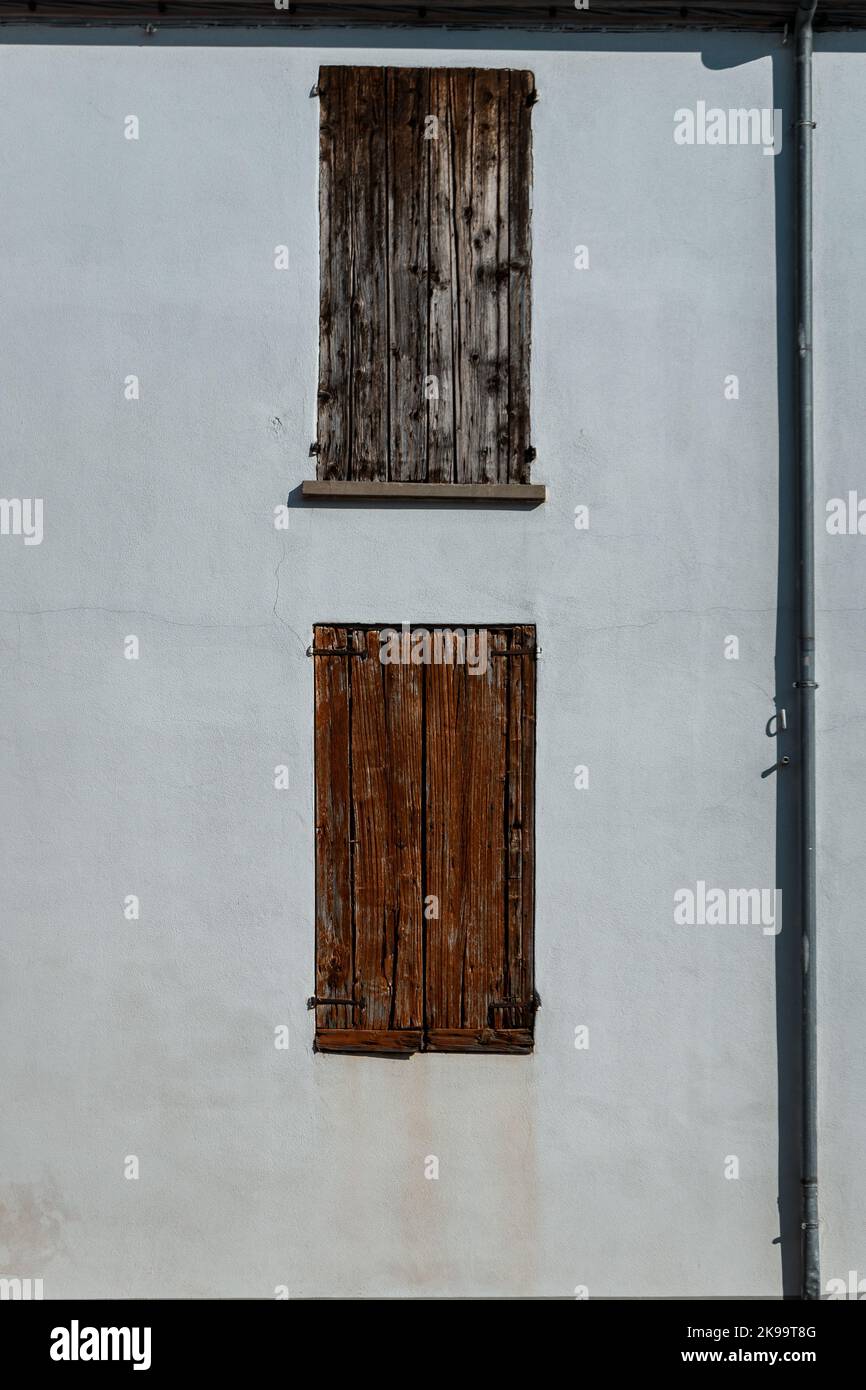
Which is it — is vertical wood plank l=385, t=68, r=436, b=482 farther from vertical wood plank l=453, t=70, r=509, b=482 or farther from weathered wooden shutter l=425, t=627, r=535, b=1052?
weathered wooden shutter l=425, t=627, r=535, b=1052

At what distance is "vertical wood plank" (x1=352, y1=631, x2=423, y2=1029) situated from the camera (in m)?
4.08

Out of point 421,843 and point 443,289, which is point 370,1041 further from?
point 443,289

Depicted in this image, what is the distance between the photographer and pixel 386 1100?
13.4 ft

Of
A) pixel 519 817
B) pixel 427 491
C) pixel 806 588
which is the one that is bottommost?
pixel 519 817

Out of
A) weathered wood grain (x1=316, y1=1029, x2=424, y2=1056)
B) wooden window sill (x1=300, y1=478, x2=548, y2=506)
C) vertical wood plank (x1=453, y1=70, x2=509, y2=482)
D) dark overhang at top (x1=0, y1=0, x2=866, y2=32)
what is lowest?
weathered wood grain (x1=316, y1=1029, x2=424, y2=1056)

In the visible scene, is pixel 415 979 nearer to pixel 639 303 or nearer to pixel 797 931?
pixel 797 931

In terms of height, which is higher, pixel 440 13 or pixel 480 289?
pixel 440 13

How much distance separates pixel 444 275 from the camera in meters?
4.11

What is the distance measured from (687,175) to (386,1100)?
170 inches

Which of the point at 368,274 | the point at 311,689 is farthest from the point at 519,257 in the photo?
the point at 311,689

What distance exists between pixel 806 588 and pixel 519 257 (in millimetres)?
1944

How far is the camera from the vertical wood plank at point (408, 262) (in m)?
4.10

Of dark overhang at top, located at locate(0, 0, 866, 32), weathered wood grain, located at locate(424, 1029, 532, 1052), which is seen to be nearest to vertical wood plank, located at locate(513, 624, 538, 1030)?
weathered wood grain, located at locate(424, 1029, 532, 1052)

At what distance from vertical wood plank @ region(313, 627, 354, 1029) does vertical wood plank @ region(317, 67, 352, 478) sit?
0.89 m
